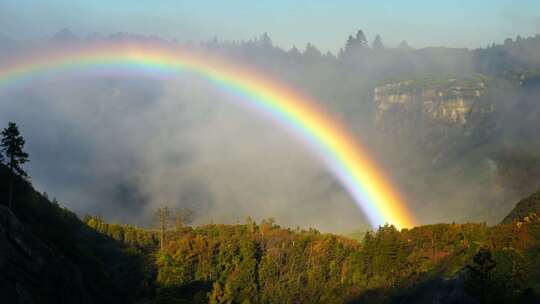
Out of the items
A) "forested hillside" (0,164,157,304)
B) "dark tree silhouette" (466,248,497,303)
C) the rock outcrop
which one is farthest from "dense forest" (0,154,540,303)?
the rock outcrop

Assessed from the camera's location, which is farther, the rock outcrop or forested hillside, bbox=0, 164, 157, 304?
forested hillside, bbox=0, 164, 157, 304

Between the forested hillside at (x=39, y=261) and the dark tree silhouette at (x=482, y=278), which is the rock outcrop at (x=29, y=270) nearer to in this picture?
the forested hillside at (x=39, y=261)

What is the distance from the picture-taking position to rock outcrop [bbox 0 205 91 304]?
89.5 metres

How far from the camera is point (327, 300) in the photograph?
607 ft

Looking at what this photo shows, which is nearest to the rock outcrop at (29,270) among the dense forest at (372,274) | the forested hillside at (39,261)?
the forested hillside at (39,261)

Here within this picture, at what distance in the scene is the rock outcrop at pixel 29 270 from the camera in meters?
89.5

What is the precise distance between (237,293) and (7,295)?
11393 cm

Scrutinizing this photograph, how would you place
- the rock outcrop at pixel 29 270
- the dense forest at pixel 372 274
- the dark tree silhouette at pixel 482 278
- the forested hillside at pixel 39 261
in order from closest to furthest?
the rock outcrop at pixel 29 270 → the forested hillside at pixel 39 261 → the dark tree silhouette at pixel 482 278 → the dense forest at pixel 372 274

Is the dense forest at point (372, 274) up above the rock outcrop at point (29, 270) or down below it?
above

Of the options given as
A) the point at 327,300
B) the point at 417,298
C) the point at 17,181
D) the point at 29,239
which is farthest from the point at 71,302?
the point at 327,300

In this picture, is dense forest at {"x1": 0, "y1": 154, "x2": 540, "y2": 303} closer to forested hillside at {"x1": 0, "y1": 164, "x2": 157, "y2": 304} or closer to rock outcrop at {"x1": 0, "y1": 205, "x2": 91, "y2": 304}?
forested hillside at {"x1": 0, "y1": 164, "x2": 157, "y2": 304}

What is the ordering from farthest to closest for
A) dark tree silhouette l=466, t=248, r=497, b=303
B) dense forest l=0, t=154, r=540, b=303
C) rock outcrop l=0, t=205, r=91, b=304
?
dense forest l=0, t=154, r=540, b=303 < dark tree silhouette l=466, t=248, r=497, b=303 < rock outcrop l=0, t=205, r=91, b=304

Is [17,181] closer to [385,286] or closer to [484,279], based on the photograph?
[484,279]

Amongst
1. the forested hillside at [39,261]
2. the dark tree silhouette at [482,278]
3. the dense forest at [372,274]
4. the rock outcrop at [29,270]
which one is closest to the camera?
the rock outcrop at [29,270]
